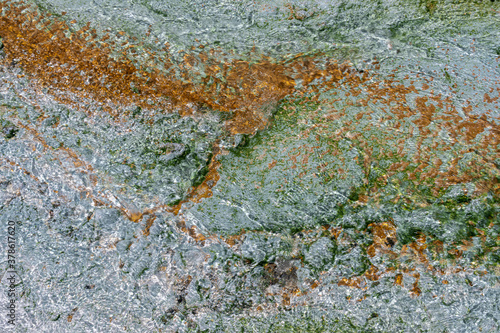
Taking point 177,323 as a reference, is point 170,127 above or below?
above

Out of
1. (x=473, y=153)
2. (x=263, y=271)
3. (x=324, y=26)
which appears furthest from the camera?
(x=324, y=26)

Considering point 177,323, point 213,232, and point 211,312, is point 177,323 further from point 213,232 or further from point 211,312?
point 213,232

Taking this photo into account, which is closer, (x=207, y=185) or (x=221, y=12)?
(x=207, y=185)

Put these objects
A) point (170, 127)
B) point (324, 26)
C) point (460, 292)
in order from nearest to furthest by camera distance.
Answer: point (460, 292) < point (170, 127) < point (324, 26)

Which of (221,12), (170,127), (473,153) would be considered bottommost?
(170,127)

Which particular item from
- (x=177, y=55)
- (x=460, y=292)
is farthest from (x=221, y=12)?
(x=460, y=292)

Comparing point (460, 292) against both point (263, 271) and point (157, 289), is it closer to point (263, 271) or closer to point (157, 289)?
point (263, 271)

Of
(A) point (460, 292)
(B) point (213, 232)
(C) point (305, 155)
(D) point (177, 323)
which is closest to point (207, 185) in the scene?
(B) point (213, 232)
